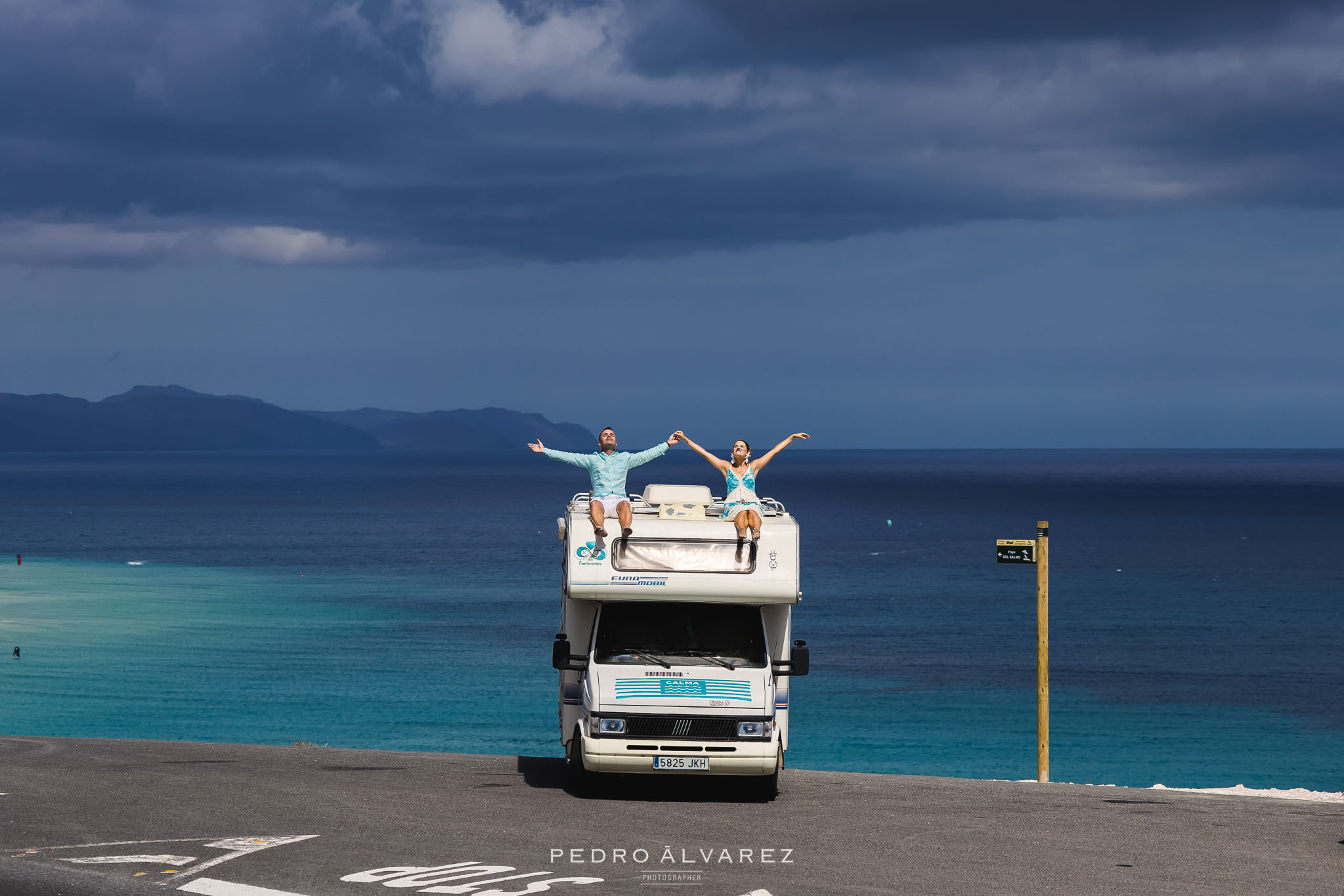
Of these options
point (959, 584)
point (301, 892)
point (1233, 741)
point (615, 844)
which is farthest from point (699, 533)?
point (959, 584)

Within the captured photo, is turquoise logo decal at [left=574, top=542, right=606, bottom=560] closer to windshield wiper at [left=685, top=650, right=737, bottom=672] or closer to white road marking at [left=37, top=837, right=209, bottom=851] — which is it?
windshield wiper at [left=685, top=650, right=737, bottom=672]

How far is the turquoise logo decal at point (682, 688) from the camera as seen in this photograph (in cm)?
1527

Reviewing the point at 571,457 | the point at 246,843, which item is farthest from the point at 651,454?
the point at 246,843

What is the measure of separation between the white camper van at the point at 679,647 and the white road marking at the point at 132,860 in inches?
178

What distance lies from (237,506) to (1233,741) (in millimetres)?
145279

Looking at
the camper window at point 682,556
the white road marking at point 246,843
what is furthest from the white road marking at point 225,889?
the camper window at point 682,556

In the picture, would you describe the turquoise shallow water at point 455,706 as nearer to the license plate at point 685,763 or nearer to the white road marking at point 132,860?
the license plate at point 685,763

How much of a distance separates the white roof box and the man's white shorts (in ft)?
1.47

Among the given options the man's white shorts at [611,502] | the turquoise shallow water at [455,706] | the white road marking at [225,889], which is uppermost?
the man's white shorts at [611,502]

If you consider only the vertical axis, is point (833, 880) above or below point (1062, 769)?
above

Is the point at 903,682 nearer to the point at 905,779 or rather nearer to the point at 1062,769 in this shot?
the point at 1062,769

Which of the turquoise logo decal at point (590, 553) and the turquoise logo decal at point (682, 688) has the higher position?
the turquoise logo decal at point (590, 553)

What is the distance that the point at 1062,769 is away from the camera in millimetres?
38656

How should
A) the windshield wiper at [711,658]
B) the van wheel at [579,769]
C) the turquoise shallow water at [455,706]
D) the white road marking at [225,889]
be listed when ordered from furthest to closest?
the turquoise shallow water at [455,706] → the van wheel at [579,769] → the windshield wiper at [711,658] → the white road marking at [225,889]
